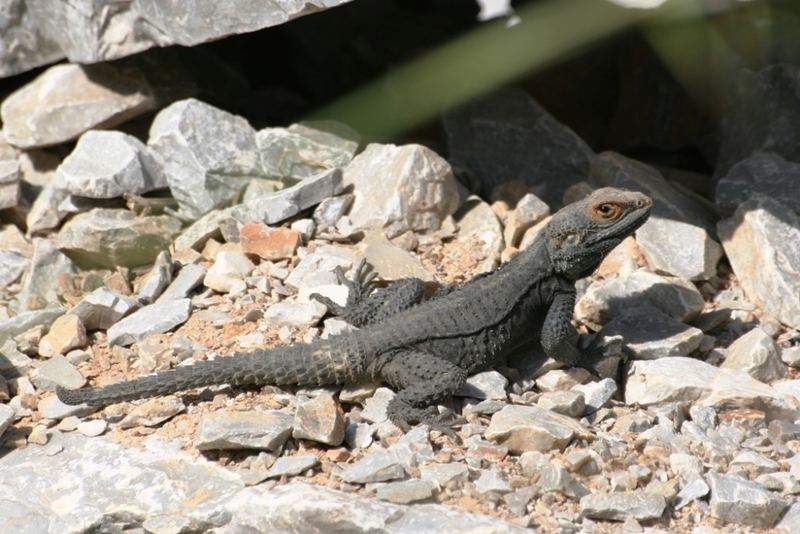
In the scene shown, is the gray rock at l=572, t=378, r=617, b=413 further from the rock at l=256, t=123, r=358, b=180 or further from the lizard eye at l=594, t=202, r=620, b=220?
the rock at l=256, t=123, r=358, b=180

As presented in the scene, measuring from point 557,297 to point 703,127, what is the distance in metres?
3.28

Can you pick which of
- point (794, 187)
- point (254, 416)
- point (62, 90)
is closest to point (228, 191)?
point (62, 90)

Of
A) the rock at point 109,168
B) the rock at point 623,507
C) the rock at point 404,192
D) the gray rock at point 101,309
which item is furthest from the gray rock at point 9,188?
the rock at point 623,507

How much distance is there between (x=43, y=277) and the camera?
688 centimetres

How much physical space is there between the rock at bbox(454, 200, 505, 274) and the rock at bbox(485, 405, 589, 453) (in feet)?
5.15

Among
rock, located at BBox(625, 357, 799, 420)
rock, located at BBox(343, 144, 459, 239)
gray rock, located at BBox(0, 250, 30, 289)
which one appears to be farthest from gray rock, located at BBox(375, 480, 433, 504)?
gray rock, located at BBox(0, 250, 30, 289)

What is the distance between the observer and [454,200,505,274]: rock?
6816 millimetres

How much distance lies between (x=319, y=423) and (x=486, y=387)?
1.08 metres

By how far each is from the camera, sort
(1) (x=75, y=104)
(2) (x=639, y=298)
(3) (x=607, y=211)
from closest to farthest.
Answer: (3) (x=607, y=211) → (2) (x=639, y=298) → (1) (x=75, y=104)

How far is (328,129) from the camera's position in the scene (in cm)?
759

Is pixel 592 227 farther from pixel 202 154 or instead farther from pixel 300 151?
pixel 202 154

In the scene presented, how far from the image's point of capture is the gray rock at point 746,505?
4.79 metres

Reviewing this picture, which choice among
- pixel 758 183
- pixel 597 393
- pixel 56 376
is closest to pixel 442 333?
pixel 597 393

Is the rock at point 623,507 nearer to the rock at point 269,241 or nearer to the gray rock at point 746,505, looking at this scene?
the gray rock at point 746,505
